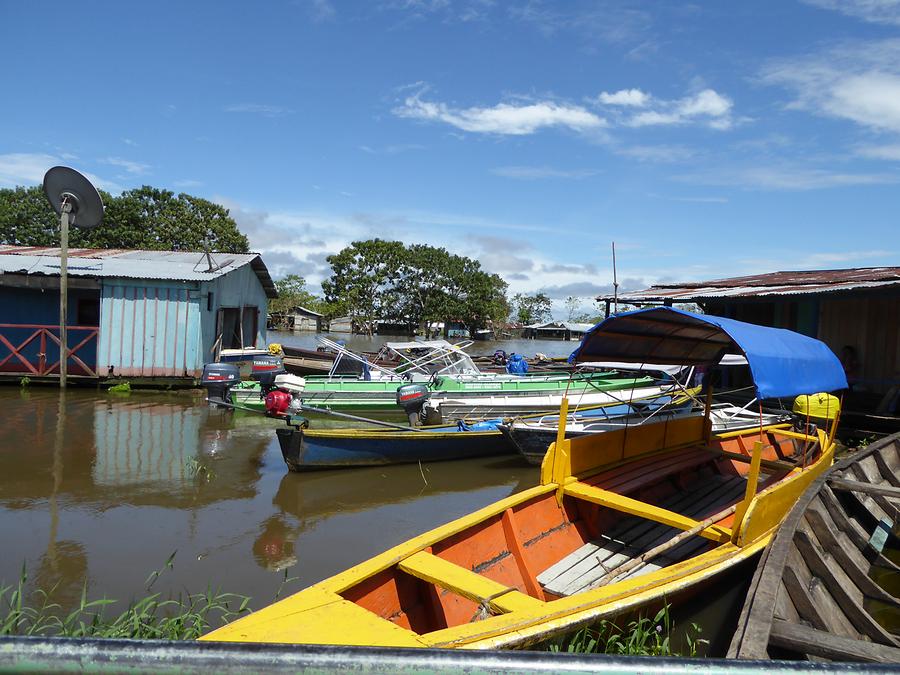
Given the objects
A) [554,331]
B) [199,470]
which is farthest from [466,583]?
[554,331]

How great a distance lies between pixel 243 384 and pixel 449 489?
586 centimetres

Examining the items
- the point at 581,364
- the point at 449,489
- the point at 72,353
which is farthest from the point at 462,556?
the point at 72,353

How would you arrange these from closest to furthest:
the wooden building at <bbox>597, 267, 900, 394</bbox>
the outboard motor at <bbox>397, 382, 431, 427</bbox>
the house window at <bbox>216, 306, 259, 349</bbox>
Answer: the outboard motor at <bbox>397, 382, 431, 427</bbox> < the wooden building at <bbox>597, 267, 900, 394</bbox> < the house window at <bbox>216, 306, 259, 349</bbox>

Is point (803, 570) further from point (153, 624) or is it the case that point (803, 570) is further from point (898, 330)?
point (898, 330)

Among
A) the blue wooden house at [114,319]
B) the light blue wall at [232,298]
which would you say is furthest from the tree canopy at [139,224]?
the blue wooden house at [114,319]

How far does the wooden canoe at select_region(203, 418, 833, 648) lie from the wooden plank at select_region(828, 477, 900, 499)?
0.80 feet

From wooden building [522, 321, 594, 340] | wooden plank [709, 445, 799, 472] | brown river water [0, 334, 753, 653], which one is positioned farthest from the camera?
wooden building [522, 321, 594, 340]

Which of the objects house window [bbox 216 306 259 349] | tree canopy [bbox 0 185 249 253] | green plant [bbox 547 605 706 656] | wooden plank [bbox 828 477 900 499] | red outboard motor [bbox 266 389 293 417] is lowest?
green plant [bbox 547 605 706 656]

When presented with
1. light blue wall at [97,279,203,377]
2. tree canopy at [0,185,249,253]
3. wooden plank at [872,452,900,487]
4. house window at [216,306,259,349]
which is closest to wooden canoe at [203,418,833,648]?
wooden plank at [872,452,900,487]

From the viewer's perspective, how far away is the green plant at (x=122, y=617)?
3.74m

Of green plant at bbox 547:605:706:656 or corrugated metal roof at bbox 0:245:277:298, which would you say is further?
corrugated metal roof at bbox 0:245:277:298

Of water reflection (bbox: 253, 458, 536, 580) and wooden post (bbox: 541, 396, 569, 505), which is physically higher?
wooden post (bbox: 541, 396, 569, 505)

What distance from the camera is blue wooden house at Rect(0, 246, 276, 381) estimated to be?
50.7 ft

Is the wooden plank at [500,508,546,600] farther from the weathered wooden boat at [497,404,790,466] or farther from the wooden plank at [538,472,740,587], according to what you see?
the weathered wooden boat at [497,404,790,466]
